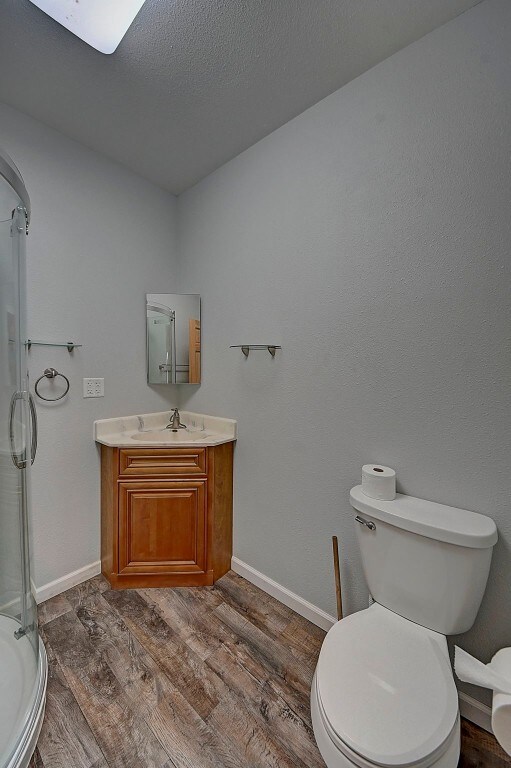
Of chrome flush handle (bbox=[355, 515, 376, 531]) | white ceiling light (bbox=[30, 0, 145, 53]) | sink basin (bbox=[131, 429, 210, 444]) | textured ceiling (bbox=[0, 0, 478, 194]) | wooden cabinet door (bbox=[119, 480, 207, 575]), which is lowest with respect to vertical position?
wooden cabinet door (bbox=[119, 480, 207, 575])

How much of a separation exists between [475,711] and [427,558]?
0.63 m

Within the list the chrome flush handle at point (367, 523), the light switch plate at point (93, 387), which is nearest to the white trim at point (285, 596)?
the chrome flush handle at point (367, 523)

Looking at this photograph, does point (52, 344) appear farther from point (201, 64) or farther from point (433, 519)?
point (433, 519)

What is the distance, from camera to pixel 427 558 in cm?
102

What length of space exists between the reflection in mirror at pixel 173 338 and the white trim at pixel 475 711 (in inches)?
76.2

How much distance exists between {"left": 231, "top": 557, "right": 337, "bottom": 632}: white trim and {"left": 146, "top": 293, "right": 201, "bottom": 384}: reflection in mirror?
4.01 ft

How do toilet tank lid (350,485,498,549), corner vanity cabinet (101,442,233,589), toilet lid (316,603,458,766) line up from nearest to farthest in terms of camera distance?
1. toilet lid (316,603,458,766)
2. toilet tank lid (350,485,498,549)
3. corner vanity cabinet (101,442,233,589)

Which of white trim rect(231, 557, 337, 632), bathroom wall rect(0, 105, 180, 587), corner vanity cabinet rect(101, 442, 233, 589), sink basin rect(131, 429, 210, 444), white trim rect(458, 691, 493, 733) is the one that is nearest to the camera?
white trim rect(458, 691, 493, 733)

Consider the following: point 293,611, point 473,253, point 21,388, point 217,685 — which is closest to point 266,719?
point 217,685

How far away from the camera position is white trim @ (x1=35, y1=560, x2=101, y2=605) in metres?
1.64

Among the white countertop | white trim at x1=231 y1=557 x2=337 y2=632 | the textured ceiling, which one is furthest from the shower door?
white trim at x1=231 y1=557 x2=337 y2=632

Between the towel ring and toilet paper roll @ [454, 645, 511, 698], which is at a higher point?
the towel ring

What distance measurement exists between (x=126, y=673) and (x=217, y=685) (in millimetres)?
381

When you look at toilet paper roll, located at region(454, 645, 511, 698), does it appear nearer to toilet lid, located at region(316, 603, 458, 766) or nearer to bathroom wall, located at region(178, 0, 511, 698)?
toilet lid, located at region(316, 603, 458, 766)
